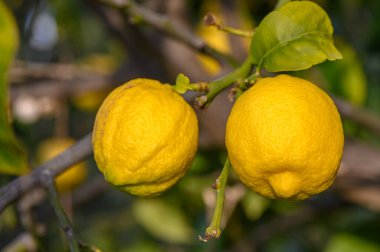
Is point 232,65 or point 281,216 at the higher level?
point 232,65

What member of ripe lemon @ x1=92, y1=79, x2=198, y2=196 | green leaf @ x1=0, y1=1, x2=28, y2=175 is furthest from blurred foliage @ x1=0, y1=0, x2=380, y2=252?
ripe lemon @ x1=92, y1=79, x2=198, y2=196

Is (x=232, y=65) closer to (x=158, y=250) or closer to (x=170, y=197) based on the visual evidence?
(x=170, y=197)

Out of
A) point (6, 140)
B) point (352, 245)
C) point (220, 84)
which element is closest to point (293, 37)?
point (220, 84)

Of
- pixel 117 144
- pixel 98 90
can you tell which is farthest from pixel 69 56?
pixel 117 144

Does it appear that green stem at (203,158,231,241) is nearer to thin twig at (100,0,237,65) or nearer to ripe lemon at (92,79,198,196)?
ripe lemon at (92,79,198,196)

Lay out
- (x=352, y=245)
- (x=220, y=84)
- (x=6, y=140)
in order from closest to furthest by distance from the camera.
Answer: (x=220, y=84)
(x=6, y=140)
(x=352, y=245)

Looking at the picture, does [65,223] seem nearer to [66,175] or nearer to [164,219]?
[66,175]
